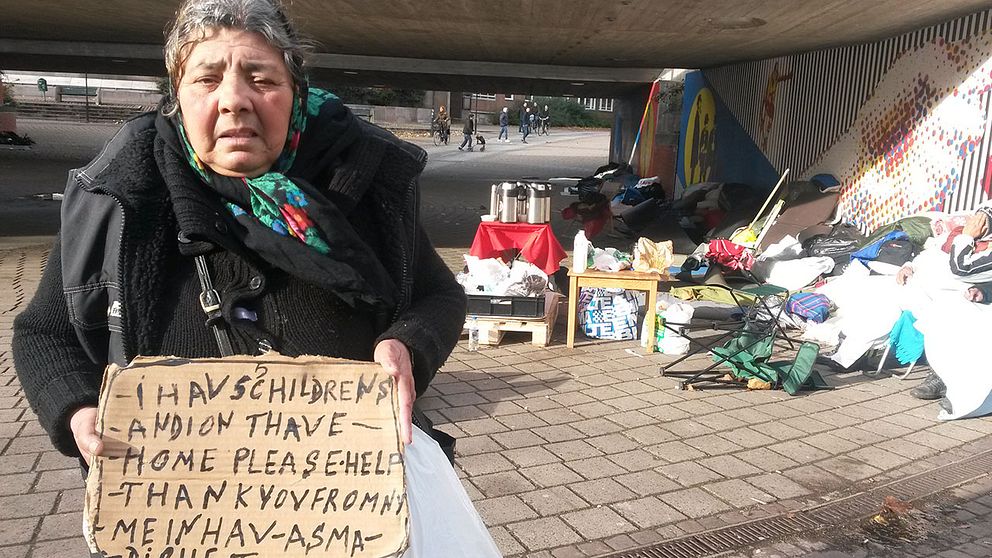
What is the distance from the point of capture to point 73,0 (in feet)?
31.5

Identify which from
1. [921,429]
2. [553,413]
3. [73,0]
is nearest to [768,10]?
[921,429]

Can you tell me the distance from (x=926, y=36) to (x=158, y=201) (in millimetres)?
8785

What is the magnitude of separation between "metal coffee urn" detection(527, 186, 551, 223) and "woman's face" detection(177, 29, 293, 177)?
570cm

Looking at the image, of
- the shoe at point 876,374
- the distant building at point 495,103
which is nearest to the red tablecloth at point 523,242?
the shoe at point 876,374

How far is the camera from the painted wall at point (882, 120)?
742cm

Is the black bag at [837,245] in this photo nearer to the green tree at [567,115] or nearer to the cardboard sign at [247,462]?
the cardboard sign at [247,462]

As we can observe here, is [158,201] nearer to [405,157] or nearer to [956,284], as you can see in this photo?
[405,157]

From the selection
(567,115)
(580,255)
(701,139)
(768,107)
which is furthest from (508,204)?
(567,115)

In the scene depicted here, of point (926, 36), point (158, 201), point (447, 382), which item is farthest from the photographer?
point (926, 36)

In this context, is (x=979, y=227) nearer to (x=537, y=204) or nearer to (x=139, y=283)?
(x=537, y=204)

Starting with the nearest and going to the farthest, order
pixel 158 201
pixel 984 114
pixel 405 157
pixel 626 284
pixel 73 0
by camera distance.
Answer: pixel 158 201, pixel 405 157, pixel 626 284, pixel 984 114, pixel 73 0

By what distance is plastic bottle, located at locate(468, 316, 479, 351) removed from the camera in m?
6.36

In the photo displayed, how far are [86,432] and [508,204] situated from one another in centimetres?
593

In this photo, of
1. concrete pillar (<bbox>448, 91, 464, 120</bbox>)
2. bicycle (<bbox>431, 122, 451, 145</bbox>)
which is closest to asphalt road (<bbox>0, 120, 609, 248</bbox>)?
bicycle (<bbox>431, 122, 451, 145</bbox>)
